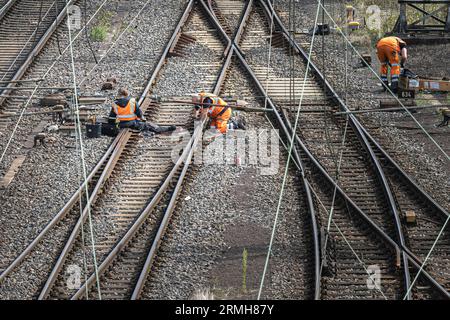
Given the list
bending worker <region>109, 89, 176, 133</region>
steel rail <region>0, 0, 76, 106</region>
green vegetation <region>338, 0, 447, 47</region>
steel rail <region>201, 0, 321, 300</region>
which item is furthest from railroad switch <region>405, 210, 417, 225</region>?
green vegetation <region>338, 0, 447, 47</region>

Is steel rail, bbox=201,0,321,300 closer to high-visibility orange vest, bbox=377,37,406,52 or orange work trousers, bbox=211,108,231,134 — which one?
orange work trousers, bbox=211,108,231,134

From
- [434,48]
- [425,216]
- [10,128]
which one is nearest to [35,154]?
[10,128]

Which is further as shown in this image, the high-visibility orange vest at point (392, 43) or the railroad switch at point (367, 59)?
the railroad switch at point (367, 59)

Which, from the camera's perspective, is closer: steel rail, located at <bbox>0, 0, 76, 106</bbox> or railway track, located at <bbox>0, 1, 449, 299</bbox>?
railway track, located at <bbox>0, 1, 449, 299</bbox>

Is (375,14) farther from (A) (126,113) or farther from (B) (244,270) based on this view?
(B) (244,270)

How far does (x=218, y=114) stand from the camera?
17.1m

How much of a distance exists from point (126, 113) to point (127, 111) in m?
0.06

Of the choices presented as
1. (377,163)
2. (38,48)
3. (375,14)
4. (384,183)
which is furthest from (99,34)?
(384,183)

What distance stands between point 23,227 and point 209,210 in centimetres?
274

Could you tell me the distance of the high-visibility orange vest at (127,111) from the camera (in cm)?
1566

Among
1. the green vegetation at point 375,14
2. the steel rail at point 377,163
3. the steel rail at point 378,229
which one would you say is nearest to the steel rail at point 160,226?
the steel rail at point 378,229

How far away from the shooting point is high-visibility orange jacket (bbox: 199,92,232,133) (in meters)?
16.9

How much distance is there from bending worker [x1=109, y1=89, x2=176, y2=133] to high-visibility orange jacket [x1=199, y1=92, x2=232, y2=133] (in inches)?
52.0

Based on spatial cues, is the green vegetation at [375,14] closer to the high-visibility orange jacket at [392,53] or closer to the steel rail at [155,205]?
the high-visibility orange jacket at [392,53]
